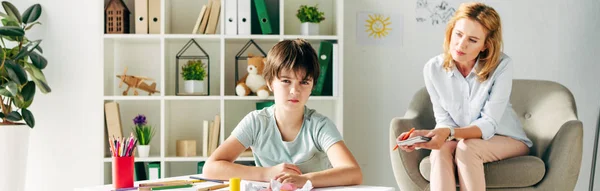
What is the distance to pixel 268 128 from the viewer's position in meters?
2.21

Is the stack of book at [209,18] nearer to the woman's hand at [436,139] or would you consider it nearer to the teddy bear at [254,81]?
the teddy bear at [254,81]

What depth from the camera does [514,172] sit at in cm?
259

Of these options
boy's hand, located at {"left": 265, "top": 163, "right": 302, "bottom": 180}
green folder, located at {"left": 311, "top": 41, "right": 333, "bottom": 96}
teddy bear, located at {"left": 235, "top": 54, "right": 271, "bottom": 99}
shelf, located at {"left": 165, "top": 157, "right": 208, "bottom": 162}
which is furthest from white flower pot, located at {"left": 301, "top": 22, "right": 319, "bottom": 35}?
boy's hand, located at {"left": 265, "top": 163, "right": 302, "bottom": 180}

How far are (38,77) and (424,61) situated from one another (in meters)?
1.92

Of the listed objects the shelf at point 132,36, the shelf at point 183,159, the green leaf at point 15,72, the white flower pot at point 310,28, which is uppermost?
the white flower pot at point 310,28

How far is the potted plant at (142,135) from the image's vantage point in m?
3.44

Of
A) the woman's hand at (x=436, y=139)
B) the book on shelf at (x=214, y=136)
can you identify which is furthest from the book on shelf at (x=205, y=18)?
the woman's hand at (x=436, y=139)

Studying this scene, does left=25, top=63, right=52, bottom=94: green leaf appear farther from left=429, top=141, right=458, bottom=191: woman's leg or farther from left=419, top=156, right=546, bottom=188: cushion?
left=419, top=156, right=546, bottom=188: cushion

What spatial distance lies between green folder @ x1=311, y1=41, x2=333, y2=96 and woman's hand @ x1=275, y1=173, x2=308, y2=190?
1707 mm

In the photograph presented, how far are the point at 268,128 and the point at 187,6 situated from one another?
1631 mm

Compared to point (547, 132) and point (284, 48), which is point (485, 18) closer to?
point (547, 132)

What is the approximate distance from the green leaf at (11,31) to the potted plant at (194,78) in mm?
749

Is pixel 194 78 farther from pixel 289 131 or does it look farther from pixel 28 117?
pixel 289 131

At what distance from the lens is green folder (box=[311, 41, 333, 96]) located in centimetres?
342
